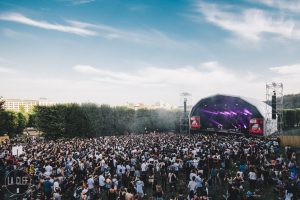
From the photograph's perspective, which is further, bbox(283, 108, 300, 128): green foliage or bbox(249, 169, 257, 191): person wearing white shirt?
bbox(283, 108, 300, 128): green foliage

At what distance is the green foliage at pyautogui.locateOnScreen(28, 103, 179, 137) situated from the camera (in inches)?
1703

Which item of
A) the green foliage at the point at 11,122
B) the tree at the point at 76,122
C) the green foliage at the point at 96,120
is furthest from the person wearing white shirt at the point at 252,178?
the green foliage at the point at 11,122

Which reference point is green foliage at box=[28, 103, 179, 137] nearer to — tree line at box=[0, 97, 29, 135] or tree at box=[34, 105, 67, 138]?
tree at box=[34, 105, 67, 138]

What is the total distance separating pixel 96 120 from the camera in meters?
47.2

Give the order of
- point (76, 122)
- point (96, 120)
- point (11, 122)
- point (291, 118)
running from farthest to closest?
point (291, 118)
point (11, 122)
point (96, 120)
point (76, 122)

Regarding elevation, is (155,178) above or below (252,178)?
below

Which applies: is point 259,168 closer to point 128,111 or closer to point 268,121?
point 268,121

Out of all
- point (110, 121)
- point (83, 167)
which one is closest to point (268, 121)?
point (110, 121)

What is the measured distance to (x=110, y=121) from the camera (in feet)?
163

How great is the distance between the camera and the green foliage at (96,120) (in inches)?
1703

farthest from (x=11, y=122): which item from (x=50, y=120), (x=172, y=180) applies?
(x=172, y=180)

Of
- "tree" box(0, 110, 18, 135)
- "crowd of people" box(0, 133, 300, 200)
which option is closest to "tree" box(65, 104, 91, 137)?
"tree" box(0, 110, 18, 135)

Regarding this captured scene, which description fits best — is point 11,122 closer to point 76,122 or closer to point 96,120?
point 76,122

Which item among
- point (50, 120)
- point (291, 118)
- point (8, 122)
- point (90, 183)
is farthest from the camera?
point (291, 118)
